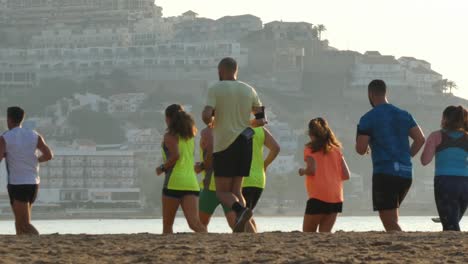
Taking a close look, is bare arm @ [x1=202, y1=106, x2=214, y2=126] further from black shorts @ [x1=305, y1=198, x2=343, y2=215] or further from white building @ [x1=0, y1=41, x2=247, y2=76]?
white building @ [x1=0, y1=41, x2=247, y2=76]

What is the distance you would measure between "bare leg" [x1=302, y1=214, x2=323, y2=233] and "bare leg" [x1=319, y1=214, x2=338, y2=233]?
3cm

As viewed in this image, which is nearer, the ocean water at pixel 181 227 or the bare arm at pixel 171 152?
the bare arm at pixel 171 152

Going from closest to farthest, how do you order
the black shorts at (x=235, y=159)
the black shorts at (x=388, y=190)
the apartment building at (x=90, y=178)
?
the black shorts at (x=388, y=190), the black shorts at (x=235, y=159), the apartment building at (x=90, y=178)

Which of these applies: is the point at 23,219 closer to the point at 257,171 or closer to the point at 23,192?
the point at 23,192

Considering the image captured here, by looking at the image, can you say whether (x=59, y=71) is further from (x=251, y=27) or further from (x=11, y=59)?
(x=251, y=27)

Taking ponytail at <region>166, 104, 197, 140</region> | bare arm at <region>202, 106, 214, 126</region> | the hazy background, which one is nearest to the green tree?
the hazy background

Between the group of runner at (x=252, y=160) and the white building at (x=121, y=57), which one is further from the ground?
the group of runner at (x=252, y=160)

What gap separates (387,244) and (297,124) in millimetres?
126737

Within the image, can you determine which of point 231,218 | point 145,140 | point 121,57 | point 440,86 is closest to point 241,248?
point 231,218

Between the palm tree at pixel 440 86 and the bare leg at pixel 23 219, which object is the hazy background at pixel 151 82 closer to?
the palm tree at pixel 440 86

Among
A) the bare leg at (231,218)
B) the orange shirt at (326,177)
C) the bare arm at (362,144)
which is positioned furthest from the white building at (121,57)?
the bare arm at (362,144)

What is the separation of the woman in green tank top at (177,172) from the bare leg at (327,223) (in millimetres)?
900

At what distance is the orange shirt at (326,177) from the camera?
1457 centimetres

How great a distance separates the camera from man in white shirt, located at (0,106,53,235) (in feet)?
48.6
